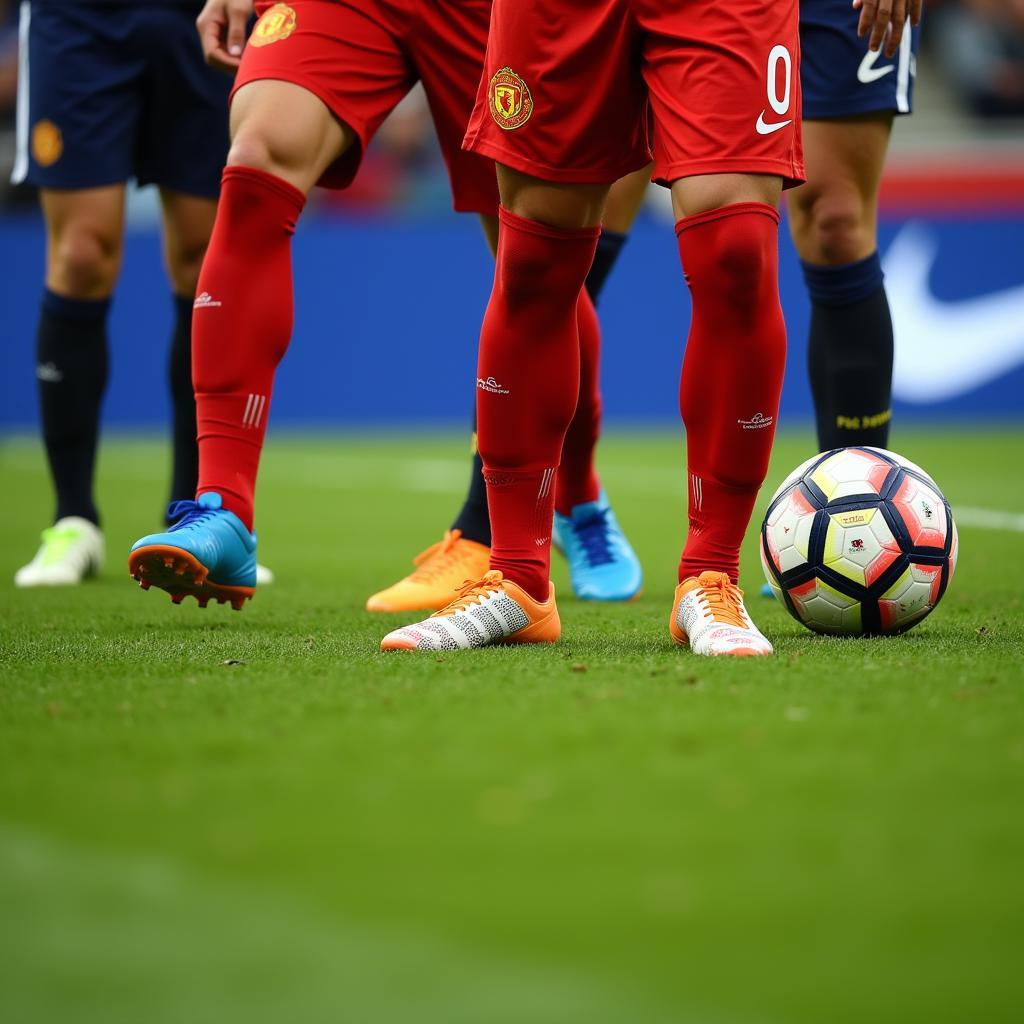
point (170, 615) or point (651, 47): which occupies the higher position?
point (651, 47)

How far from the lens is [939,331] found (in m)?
10.5

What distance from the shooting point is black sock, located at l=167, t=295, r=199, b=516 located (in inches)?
156

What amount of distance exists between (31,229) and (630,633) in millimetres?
8280

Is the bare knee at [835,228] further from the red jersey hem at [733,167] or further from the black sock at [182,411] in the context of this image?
the black sock at [182,411]

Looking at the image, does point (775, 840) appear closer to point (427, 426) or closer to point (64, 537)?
point (64, 537)

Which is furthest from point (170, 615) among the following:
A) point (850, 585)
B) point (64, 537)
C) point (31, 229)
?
point (31, 229)

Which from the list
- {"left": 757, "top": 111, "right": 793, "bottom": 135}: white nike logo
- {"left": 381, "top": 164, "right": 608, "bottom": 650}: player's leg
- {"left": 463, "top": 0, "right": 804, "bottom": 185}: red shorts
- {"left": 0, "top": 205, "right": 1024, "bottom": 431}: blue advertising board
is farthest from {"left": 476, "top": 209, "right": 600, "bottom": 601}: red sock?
{"left": 0, "top": 205, "right": 1024, "bottom": 431}: blue advertising board

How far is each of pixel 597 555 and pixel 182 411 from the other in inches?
46.8

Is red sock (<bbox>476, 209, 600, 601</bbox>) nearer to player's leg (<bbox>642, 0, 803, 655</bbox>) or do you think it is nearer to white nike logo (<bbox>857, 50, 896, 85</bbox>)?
player's leg (<bbox>642, 0, 803, 655</bbox>)

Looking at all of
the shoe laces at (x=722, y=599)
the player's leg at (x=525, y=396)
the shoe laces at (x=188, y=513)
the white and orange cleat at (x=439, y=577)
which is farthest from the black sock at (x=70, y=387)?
the shoe laces at (x=722, y=599)

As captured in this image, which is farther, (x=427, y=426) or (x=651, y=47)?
(x=427, y=426)

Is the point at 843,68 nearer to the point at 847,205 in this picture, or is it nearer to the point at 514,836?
the point at 847,205

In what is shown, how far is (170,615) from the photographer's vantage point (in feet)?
10.4

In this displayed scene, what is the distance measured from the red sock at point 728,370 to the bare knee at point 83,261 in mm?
1928
